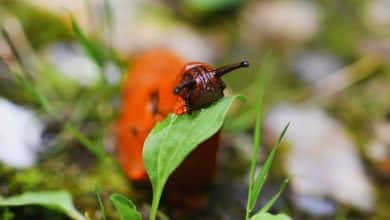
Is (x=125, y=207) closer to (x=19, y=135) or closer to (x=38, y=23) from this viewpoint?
(x=19, y=135)

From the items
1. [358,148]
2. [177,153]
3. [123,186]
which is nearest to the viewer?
[177,153]

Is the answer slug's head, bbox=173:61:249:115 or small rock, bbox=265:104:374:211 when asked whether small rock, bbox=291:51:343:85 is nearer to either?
small rock, bbox=265:104:374:211

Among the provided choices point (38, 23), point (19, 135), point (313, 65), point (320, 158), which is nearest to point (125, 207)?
point (19, 135)

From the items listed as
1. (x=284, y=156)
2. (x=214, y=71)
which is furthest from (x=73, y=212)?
(x=284, y=156)

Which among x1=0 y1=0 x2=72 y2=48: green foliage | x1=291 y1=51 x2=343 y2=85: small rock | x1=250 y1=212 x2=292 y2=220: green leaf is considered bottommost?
x1=250 y1=212 x2=292 y2=220: green leaf

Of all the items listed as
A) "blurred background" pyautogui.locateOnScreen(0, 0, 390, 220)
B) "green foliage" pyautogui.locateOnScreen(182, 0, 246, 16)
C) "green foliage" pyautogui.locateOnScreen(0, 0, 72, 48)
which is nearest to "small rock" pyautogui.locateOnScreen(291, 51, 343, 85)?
"blurred background" pyautogui.locateOnScreen(0, 0, 390, 220)

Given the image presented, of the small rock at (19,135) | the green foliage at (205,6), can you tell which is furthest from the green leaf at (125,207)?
the green foliage at (205,6)

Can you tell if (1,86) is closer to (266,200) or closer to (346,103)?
(266,200)

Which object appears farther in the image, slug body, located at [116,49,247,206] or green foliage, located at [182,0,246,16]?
green foliage, located at [182,0,246,16]
